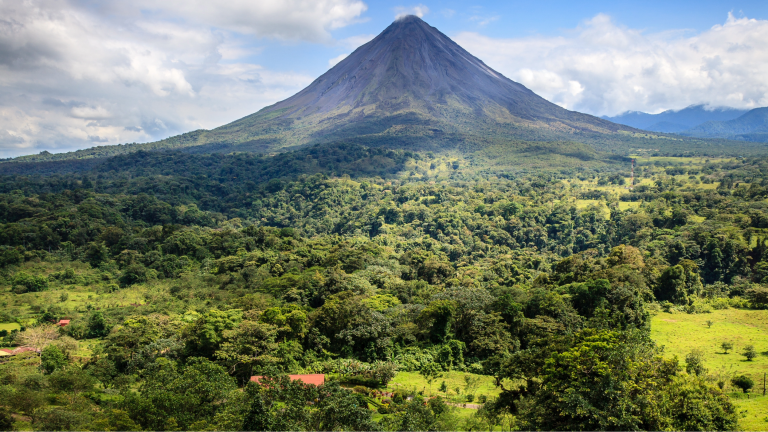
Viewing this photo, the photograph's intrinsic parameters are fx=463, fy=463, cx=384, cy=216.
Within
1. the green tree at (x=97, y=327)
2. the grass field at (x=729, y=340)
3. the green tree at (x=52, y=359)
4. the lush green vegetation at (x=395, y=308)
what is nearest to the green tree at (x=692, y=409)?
→ the lush green vegetation at (x=395, y=308)

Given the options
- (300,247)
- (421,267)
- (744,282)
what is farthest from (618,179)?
(300,247)

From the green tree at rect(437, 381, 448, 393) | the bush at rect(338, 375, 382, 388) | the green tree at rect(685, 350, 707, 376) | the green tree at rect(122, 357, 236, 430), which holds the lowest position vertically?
the green tree at rect(437, 381, 448, 393)

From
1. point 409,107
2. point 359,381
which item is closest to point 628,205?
point 359,381

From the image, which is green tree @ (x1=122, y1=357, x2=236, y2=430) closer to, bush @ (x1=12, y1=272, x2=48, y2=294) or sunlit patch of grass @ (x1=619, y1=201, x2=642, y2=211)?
bush @ (x1=12, y1=272, x2=48, y2=294)

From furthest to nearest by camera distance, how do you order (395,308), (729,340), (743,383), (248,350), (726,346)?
(395,308), (729,340), (726,346), (248,350), (743,383)

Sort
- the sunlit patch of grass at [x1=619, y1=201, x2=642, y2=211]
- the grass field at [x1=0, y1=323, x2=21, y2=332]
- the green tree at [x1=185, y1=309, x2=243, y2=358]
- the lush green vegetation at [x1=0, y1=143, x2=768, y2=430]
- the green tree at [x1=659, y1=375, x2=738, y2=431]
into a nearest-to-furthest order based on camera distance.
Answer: the green tree at [x1=659, y1=375, x2=738, y2=431] < the lush green vegetation at [x1=0, y1=143, x2=768, y2=430] < the green tree at [x1=185, y1=309, x2=243, y2=358] < the grass field at [x1=0, y1=323, x2=21, y2=332] < the sunlit patch of grass at [x1=619, y1=201, x2=642, y2=211]

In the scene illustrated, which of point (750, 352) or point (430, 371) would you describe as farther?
point (430, 371)

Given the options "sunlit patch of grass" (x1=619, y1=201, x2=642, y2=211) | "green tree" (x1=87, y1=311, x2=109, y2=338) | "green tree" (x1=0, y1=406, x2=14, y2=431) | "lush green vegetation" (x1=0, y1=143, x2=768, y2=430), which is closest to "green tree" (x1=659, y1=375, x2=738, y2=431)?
"lush green vegetation" (x1=0, y1=143, x2=768, y2=430)

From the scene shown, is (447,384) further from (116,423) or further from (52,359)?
(52,359)
